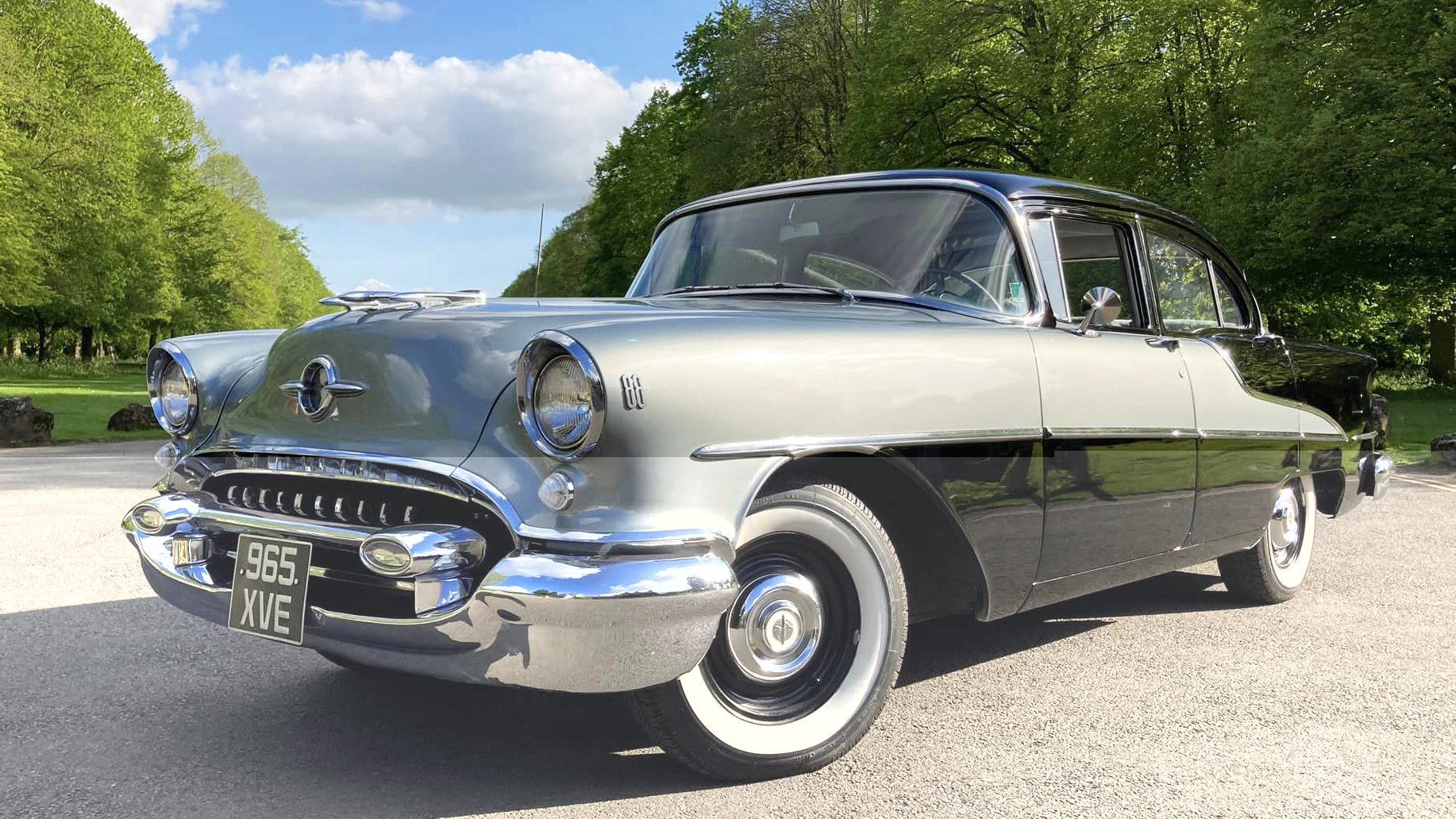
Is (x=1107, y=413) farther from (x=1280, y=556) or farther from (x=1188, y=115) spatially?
(x=1188, y=115)

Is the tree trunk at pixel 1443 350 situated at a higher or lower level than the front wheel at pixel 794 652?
higher

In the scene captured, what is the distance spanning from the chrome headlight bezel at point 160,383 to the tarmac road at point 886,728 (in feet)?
2.83

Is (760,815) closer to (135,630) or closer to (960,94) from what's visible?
(135,630)

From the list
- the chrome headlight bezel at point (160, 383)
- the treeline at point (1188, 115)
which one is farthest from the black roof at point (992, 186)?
the treeline at point (1188, 115)

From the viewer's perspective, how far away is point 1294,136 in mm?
20391

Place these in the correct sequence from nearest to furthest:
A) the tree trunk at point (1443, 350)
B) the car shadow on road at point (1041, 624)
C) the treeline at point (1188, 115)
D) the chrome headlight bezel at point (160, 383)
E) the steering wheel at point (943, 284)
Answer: the chrome headlight bezel at point (160, 383), the steering wheel at point (943, 284), the car shadow on road at point (1041, 624), the treeline at point (1188, 115), the tree trunk at point (1443, 350)

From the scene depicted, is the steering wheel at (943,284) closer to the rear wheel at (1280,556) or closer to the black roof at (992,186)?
the black roof at (992,186)

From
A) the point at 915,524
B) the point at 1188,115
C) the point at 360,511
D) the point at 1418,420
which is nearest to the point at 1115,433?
the point at 915,524

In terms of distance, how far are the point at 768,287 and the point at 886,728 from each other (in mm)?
1475

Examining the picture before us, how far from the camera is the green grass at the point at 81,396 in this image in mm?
16253

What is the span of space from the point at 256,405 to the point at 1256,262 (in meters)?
21.3

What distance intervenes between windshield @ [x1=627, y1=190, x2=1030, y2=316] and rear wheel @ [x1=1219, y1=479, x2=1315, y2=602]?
199 cm

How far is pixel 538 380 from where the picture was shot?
2.66 metres

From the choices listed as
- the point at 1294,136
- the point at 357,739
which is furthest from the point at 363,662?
the point at 1294,136
